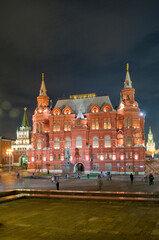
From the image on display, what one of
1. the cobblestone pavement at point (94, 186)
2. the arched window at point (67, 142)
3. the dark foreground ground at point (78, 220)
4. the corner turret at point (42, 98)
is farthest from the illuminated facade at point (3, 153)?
the dark foreground ground at point (78, 220)

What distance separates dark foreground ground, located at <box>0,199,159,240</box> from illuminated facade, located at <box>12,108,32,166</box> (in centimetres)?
10902

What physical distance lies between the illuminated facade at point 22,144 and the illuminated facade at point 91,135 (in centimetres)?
5136

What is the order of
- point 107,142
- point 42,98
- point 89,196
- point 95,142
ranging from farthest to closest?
1. point 42,98
2. point 95,142
3. point 107,142
4. point 89,196

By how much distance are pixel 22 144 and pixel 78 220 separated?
118945 mm

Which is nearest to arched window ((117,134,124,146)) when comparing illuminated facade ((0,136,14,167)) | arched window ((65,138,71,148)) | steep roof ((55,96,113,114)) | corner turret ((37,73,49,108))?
steep roof ((55,96,113,114))

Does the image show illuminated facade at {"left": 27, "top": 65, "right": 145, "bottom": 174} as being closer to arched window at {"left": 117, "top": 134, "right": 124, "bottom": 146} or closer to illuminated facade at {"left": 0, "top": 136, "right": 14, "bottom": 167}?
arched window at {"left": 117, "top": 134, "right": 124, "bottom": 146}

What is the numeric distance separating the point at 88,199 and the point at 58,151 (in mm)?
53159

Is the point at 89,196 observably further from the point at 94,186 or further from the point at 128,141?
the point at 128,141

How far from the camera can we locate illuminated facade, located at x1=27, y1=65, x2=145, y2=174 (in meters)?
67.5

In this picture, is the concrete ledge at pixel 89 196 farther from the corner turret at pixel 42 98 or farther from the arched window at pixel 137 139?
the corner turret at pixel 42 98

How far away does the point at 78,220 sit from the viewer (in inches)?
574

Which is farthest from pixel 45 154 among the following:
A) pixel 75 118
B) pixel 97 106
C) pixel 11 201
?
pixel 11 201

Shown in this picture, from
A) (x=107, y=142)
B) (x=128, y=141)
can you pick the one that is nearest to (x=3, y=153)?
(x=107, y=142)

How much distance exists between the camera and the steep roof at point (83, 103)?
75.9m
